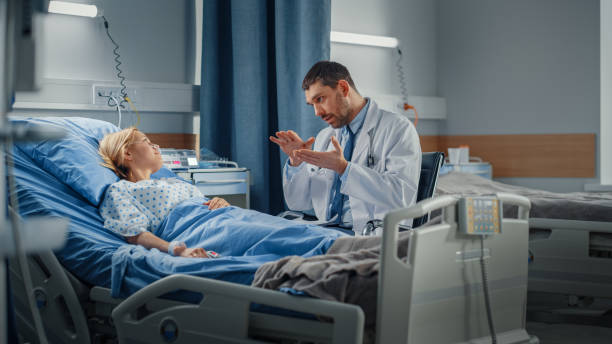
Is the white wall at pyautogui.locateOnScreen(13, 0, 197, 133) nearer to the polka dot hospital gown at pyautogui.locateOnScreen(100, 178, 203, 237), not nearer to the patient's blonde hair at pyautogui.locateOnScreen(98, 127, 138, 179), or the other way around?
the patient's blonde hair at pyautogui.locateOnScreen(98, 127, 138, 179)

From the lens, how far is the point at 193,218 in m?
2.13

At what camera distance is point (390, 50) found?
496cm

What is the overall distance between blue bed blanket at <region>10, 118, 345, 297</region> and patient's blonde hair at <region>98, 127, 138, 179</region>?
0.05m

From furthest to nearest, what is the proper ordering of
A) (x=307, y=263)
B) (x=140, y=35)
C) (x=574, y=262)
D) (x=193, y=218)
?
(x=140, y=35) < (x=574, y=262) < (x=193, y=218) < (x=307, y=263)

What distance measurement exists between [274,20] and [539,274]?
223 centimetres

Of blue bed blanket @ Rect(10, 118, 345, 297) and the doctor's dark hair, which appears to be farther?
the doctor's dark hair

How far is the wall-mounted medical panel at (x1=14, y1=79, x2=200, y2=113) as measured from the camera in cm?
319

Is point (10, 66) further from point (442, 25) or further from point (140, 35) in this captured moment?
point (442, 25)

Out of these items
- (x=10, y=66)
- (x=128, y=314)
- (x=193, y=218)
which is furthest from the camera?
(x=193, y=218)

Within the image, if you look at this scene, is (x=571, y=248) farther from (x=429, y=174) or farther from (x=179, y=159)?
(x=179, y=159)

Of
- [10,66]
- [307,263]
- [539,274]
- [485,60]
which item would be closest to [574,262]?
[539,274]

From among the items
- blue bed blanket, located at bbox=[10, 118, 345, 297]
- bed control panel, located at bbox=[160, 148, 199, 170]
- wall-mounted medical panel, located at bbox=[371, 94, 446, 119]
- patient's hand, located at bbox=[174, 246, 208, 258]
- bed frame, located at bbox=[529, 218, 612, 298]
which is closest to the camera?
blue bed blanket, located at bbox=[10, 118, 345, 297]

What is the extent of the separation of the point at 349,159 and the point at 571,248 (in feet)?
3.19

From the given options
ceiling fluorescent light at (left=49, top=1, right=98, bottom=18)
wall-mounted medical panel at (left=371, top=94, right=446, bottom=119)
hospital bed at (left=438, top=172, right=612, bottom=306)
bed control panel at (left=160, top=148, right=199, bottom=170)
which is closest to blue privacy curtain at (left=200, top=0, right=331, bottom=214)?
bed control panel at (left=160, top=148, right=199, bottom=170)
